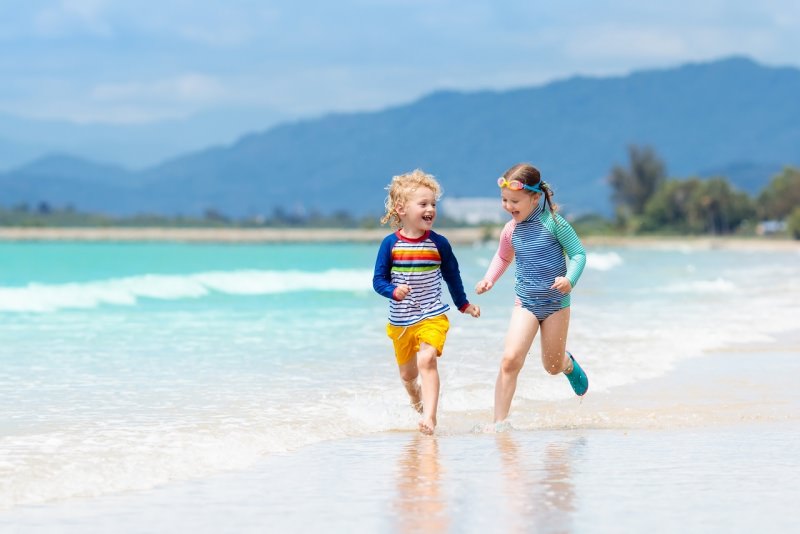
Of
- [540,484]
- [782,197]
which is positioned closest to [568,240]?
[540,484]

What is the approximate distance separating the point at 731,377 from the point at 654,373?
2.34ft

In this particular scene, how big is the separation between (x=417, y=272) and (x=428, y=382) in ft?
2.18

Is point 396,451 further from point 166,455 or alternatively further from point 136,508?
point 136,508

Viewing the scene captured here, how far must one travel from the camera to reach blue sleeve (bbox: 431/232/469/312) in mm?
7531

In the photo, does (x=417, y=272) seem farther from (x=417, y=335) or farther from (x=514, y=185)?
(x=514, y=185)

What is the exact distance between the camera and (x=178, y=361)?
39.8 feet

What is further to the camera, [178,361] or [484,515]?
[178,361]

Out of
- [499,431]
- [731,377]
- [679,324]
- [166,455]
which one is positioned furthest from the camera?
[679,324]

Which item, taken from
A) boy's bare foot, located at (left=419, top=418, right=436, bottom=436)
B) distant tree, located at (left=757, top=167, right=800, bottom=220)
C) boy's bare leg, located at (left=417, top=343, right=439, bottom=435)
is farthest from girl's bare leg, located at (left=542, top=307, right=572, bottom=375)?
distant tree, located at (left=757, top=167, right=800, bottom=220)

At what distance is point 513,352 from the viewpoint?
25.2 ft

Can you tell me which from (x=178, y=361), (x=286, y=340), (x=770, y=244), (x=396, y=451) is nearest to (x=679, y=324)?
(x=286, y=340)

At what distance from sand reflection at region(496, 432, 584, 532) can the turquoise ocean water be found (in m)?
1.02

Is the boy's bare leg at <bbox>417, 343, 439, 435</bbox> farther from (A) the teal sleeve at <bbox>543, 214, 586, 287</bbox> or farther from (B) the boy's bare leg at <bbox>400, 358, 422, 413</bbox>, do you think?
(A) the teal sleeve at <bbox>543, 214, 586, 287</bbox>

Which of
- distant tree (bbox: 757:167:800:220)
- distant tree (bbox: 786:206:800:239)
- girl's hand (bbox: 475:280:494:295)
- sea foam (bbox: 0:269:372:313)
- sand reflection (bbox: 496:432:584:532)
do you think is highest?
distant tree (bbox: 757:167:800:220)
